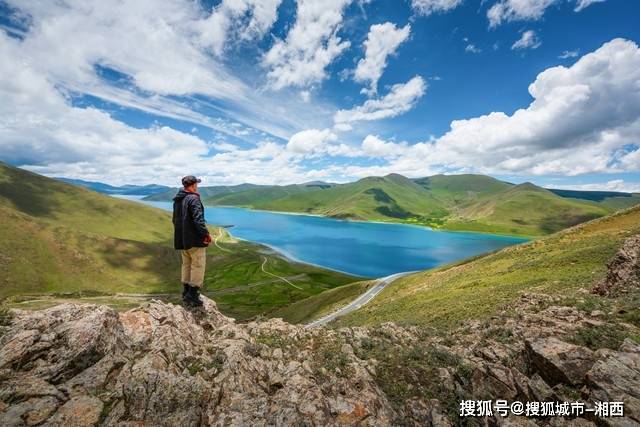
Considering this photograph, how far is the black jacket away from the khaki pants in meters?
0.56

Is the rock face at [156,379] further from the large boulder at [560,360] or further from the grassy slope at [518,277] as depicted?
the grassy slope at [518,277]

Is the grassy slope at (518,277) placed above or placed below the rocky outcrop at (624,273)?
below

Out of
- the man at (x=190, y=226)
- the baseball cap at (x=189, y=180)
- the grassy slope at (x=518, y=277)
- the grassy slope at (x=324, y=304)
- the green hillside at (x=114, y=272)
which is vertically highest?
the baseball cap at (x=189, y=180)

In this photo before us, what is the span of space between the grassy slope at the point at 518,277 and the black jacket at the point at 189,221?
21.5 m

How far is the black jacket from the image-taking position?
13.4m

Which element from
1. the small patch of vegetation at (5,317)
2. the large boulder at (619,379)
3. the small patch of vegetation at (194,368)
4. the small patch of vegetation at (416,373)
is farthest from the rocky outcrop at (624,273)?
the small patch of vegetation at (5,317)

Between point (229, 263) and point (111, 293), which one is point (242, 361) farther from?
point (229, 263)

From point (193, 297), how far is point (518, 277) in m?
43.2

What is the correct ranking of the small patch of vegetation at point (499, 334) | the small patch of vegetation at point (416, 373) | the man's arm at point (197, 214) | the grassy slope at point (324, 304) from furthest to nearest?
the grassy slope at point (324, 304) < the small patch of vegetation at point (499, 334) < the man's arm at point (197, 214) < the small patch of vegetation at point (416, 373)

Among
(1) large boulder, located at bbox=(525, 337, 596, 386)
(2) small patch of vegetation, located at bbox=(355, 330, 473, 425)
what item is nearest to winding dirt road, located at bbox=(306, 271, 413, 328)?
(2) small patch of vegetation, located at bbox=(355, 330, 473, 425)

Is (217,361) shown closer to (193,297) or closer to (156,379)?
(156,379)

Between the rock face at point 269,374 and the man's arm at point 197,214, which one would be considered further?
the man's arm at point 197,214

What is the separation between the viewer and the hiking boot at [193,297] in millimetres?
15812

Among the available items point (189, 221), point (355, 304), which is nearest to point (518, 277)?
point (355, 304)
